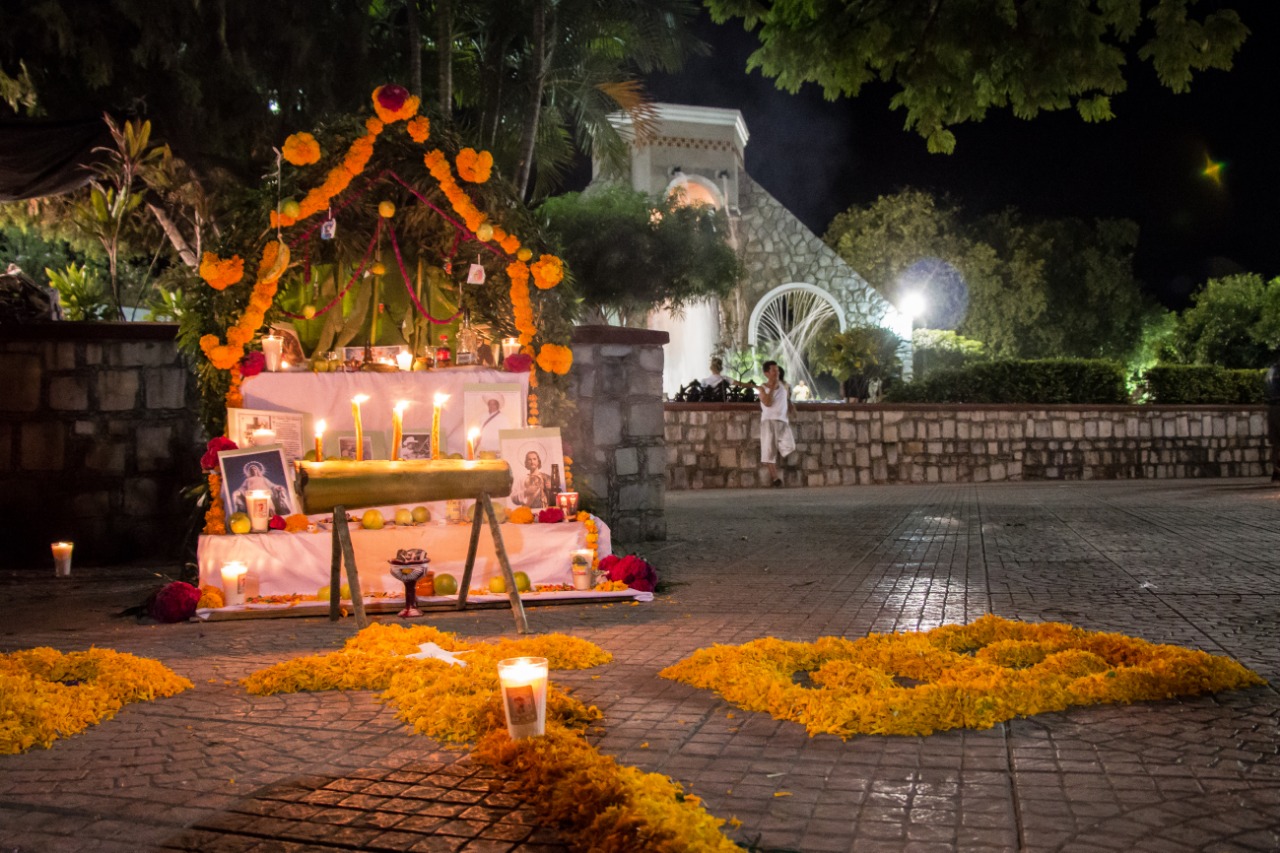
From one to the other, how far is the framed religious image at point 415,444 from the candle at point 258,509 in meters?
1.00

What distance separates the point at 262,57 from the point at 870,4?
9.32 m

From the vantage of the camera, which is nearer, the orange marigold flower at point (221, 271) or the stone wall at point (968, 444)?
the orange marigold flower at point (221, 271)

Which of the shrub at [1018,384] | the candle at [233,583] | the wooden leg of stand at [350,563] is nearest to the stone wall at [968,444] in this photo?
the shrub at [1018,384]

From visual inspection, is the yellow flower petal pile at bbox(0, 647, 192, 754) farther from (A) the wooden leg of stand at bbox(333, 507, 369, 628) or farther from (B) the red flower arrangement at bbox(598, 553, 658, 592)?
(B) the red flower arrangement at bbox(598, 553, 658, 592)

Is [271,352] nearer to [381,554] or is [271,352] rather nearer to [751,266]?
[381,554]

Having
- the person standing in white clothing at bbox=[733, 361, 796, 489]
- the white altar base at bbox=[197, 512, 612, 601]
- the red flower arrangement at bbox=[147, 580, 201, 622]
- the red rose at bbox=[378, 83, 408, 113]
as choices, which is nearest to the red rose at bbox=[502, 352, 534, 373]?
the white altar base at bbox=[197, 512, 612, 601]

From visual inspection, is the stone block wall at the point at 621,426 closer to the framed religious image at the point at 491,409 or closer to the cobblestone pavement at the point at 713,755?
the framed religious image at the point at 491,409

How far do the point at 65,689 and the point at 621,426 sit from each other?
6.28 m

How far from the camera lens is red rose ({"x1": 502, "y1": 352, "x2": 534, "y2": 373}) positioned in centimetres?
805

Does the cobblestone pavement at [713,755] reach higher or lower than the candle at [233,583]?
lower

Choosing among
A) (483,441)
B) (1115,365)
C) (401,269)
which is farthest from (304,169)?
(1115,365)

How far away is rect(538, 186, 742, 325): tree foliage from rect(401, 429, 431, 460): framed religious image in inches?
685

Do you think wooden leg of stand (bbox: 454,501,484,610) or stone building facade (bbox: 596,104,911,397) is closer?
wooden leg of stand (bbox: 454,501,484,610)

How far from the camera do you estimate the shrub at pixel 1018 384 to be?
2105cm
